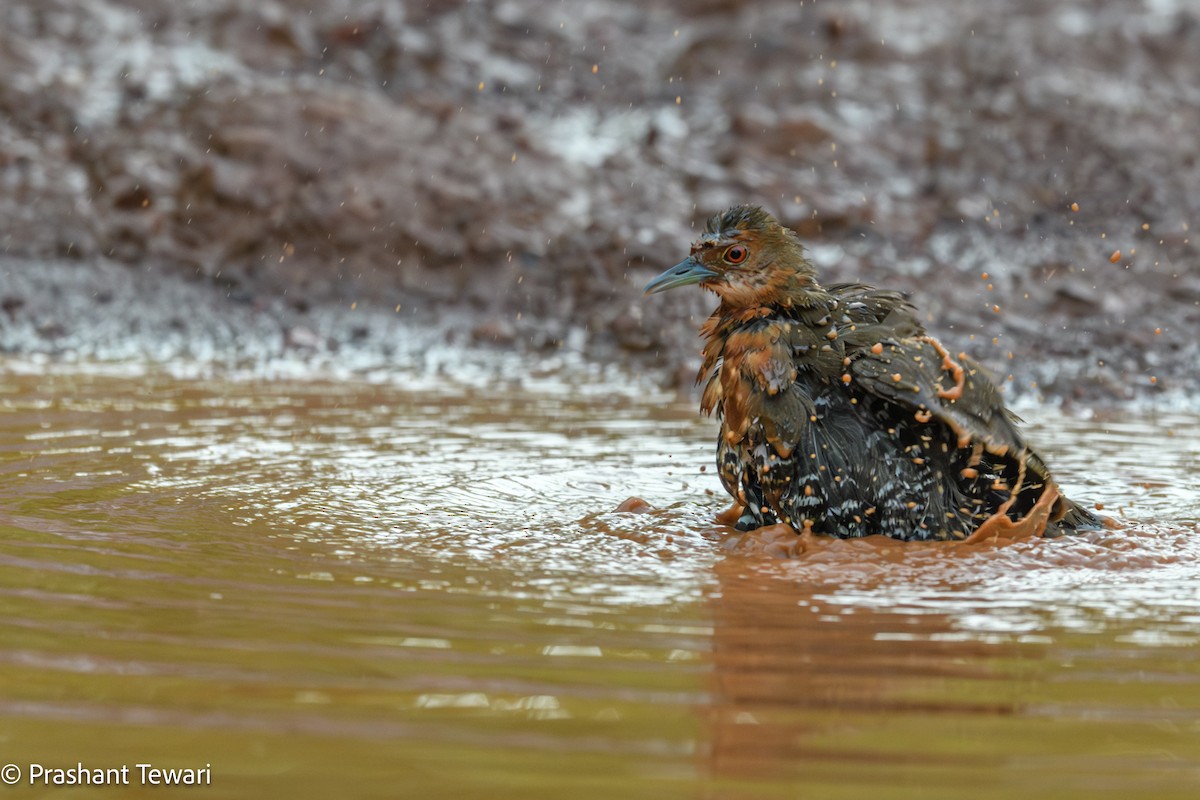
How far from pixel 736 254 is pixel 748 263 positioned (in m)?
0.06

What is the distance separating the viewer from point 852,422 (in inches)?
201

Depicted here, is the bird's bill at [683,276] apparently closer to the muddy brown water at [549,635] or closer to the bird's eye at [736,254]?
the bird's eye at [736,254]

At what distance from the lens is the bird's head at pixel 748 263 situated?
17.4 feet

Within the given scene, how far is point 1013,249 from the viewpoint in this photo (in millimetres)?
10820

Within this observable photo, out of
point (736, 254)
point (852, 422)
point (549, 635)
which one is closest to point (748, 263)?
point (736, 254)

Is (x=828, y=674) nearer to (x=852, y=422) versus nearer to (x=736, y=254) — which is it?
(x=852, y=422)

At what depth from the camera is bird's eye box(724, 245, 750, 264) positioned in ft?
17.6

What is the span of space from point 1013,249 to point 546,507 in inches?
244

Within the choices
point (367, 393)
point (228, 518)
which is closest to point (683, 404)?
point (367, 393)

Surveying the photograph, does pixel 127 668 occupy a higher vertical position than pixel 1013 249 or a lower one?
lower

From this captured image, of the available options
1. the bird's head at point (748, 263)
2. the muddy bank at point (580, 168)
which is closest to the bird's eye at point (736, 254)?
the bird's head at point (748, 263)

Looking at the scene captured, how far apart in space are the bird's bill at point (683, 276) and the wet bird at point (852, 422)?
10 cm

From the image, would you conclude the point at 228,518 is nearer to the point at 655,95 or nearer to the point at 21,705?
the point at 21,705

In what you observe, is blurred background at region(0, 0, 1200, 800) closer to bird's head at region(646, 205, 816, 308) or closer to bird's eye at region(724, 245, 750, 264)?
bird's head at region(646, 205, 816, 308)
